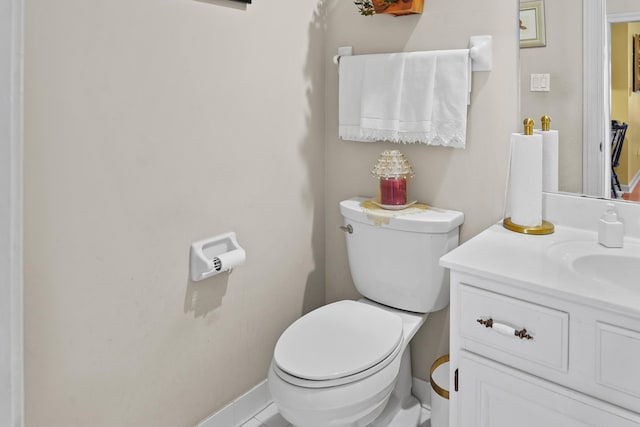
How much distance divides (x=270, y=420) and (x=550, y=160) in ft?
4.54

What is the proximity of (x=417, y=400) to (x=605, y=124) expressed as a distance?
4.03 ft

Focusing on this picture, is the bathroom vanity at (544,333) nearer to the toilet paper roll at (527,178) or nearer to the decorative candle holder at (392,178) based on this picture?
the toilet paper roll at (527,178)

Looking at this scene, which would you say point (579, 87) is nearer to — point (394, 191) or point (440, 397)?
point (394, 191)

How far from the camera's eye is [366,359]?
1.37 m

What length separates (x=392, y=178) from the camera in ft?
5.65

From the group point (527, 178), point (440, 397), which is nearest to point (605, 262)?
point (527, 178)

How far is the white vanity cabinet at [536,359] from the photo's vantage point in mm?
985

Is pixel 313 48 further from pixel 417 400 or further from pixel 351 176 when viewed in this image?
pixel 417 400

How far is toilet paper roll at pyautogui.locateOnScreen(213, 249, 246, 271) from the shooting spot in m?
1.52

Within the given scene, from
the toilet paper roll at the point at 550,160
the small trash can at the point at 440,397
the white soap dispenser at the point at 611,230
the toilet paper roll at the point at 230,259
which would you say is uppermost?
the toilet paper roll at the point at 550,160

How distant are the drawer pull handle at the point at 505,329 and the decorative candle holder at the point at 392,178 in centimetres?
64

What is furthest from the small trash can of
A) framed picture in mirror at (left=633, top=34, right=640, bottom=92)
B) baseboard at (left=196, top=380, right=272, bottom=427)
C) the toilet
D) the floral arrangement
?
the floral arrangement

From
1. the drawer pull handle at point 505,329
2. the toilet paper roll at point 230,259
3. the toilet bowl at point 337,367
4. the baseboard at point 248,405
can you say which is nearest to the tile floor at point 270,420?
the baseboard at point 248,405

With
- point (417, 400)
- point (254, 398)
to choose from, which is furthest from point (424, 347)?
point (254, 398)
